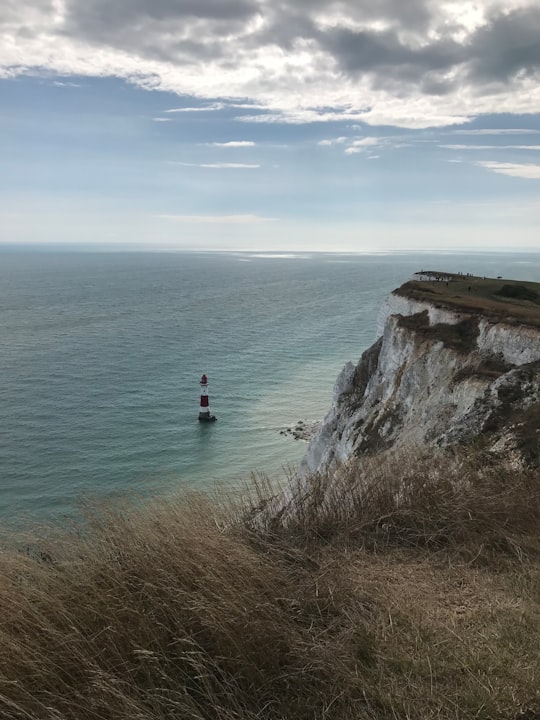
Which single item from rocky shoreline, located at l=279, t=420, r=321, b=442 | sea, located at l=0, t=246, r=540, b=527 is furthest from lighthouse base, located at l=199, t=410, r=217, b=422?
rocky shoreline, located at l=279, t=420, r=321, b=442

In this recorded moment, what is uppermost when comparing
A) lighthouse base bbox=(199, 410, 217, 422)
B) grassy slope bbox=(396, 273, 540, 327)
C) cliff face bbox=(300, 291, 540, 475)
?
grassy slope bbox=(396, 273, 540, 327)

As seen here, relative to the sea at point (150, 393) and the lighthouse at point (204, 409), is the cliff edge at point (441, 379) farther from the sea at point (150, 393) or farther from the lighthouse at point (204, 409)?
the lighthouse at point (204, 409)

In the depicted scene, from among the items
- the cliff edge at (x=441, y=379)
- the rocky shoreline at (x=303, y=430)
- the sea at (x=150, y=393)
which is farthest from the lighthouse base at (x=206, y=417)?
the cliff edge at (x=441, y=379)

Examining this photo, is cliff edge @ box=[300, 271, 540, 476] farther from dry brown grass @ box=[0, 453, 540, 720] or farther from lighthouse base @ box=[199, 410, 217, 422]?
lighthouse base @ box=[199, 410, 217, 422]

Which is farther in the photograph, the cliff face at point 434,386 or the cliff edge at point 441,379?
the cliff face at point 434,386

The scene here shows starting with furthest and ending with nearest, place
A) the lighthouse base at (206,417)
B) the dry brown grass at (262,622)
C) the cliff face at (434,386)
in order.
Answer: the lighthouse base at (206,417) → the cliff face at (434,386) → the dry brown grass at (262,622)

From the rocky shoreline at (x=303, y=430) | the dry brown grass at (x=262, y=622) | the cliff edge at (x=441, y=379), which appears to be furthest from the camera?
the rocky shoreline at (x=303, y=430)

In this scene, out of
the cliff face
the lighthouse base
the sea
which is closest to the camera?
the cliff face

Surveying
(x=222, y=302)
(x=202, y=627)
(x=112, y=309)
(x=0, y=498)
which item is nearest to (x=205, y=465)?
(x=0, y=498)
